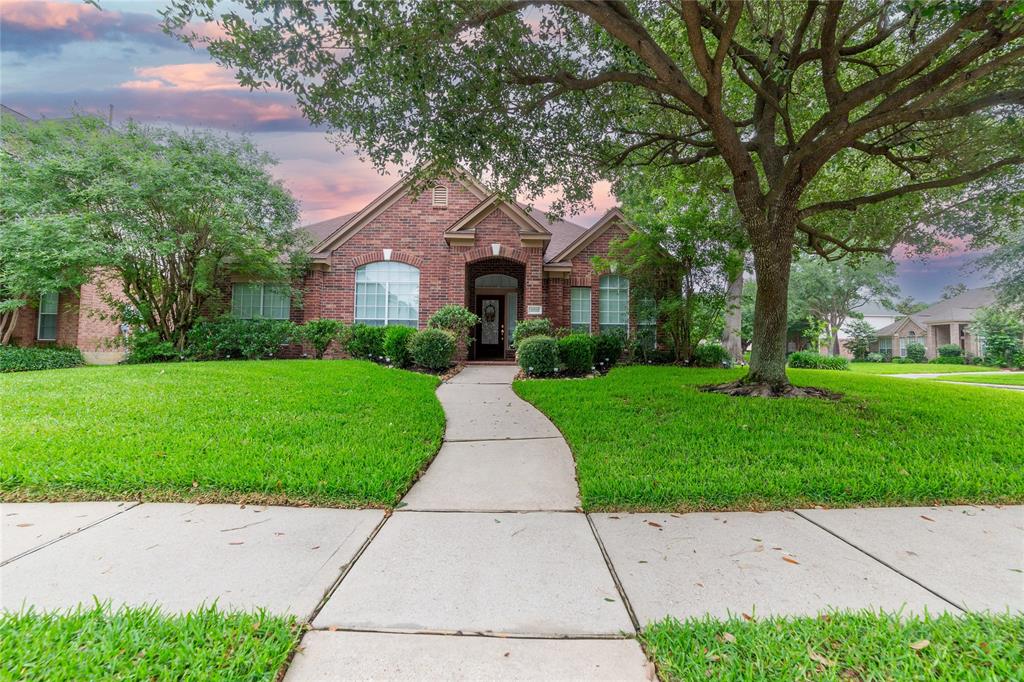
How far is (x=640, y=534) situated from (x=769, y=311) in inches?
242

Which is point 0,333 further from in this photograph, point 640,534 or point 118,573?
point 640,534

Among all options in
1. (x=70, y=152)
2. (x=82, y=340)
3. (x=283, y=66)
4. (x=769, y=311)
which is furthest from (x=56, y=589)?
(x=82, y=340)

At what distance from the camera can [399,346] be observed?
1078 cm

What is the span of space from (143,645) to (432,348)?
28.6 feet

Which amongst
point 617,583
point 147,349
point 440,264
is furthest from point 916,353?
point 147,349

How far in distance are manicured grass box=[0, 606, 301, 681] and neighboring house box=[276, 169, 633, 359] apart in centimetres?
1128

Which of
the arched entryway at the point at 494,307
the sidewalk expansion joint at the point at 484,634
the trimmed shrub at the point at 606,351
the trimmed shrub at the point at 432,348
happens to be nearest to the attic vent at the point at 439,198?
the arched entryway at the point at 494,307

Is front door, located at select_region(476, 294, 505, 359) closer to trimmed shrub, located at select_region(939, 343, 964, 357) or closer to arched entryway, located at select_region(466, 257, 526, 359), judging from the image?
arched entryway, located at select_region(466, 257, 526, 359)

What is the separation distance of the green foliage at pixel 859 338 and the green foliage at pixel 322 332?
3868cm

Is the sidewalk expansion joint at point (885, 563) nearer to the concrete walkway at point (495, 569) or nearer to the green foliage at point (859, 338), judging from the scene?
the concrete walkway at point (495, 569)

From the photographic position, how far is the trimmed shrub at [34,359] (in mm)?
10852

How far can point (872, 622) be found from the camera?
1935 mm

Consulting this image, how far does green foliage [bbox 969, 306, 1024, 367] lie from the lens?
72.0 ft

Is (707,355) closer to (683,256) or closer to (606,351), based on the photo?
(683,256)
